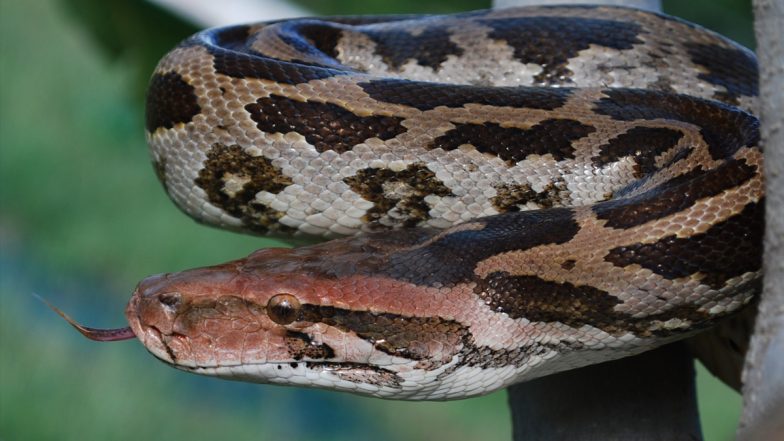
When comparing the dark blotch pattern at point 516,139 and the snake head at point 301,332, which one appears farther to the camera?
the dark blotch pattern at point 516,139

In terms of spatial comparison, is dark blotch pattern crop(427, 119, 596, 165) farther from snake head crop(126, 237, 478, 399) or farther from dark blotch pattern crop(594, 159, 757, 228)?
snake head crop(126, 237, 478, 399)

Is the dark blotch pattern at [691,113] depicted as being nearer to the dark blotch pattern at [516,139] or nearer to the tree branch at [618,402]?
the dark blotch pattern at [516,139]

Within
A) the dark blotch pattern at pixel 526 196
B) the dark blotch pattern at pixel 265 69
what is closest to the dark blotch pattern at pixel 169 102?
the dark blotch pattern at pixel 265 69

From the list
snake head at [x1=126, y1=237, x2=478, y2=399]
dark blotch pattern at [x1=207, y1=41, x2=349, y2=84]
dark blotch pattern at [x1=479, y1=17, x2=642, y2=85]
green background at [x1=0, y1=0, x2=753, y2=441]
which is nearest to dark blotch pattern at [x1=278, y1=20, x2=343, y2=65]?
dark blotch pattern at [x1=207, y1=41, x2=349, y2=84]

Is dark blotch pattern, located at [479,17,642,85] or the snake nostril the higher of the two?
dark blotch pattern, located at [479,17,642,85]

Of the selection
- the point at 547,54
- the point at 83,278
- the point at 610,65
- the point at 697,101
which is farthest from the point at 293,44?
the point at 83,278

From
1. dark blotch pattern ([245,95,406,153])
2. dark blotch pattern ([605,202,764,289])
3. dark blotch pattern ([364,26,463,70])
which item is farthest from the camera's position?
dark blotch pattern ([364,26,463,70])

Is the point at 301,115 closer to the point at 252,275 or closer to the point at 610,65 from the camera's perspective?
the point at 252,275
